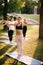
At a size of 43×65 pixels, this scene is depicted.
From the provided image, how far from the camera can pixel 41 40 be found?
577 inches

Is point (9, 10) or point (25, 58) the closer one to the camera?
point (25, 58)

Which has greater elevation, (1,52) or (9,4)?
(9,4)

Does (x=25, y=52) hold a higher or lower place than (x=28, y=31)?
higher

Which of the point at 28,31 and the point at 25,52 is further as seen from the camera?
the point at 28,31

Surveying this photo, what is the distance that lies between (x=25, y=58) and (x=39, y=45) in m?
3.34

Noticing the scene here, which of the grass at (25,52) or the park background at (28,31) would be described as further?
the park background at (28,31)

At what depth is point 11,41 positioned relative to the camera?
14.2 m

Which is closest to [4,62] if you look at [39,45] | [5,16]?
[39,45]

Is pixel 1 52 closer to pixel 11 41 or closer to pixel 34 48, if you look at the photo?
pixel 34 48

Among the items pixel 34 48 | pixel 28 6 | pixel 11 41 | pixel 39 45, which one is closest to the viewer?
pixel 34 48

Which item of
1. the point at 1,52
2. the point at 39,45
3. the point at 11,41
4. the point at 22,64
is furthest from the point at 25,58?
the point at 11,41

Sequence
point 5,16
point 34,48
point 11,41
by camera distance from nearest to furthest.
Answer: point 34,48, point 11,41, point 5,16

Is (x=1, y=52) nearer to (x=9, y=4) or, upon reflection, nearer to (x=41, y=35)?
(x=41, y=35)

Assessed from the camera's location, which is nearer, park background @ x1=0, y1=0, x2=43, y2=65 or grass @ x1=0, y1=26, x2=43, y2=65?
grass @ x1=0, y1=26, x2=43, y2=65
